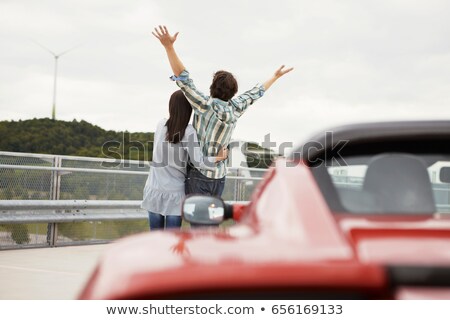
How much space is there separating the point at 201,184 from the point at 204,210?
148 inches

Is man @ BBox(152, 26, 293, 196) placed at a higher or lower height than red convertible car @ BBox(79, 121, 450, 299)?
higher

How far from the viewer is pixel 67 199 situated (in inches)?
493

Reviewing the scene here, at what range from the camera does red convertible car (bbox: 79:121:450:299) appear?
4.89 ft

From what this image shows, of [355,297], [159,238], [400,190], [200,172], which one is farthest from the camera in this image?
[200,172]

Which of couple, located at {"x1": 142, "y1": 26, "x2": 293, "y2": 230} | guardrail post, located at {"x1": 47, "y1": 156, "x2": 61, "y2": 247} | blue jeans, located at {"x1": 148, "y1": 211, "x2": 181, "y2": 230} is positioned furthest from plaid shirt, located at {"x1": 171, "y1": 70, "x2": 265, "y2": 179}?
guardrail post, located at {"x1": 47, "y1": 156, "x2": 61, "y2": 247}

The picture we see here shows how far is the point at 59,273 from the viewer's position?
8797 mm

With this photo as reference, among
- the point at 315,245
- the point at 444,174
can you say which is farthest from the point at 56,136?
the point at 315,245

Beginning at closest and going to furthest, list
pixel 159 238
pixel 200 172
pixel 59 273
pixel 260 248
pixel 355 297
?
pixel 355 297 < pixel 260 248 < pixel 159 238 < pixel 200 172 < pixel 59 273

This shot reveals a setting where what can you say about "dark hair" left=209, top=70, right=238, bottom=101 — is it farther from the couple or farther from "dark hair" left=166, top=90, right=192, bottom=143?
"dark hair" left=166, top=90, right=192, bottom=143

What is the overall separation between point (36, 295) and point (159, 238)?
5.58 metres
